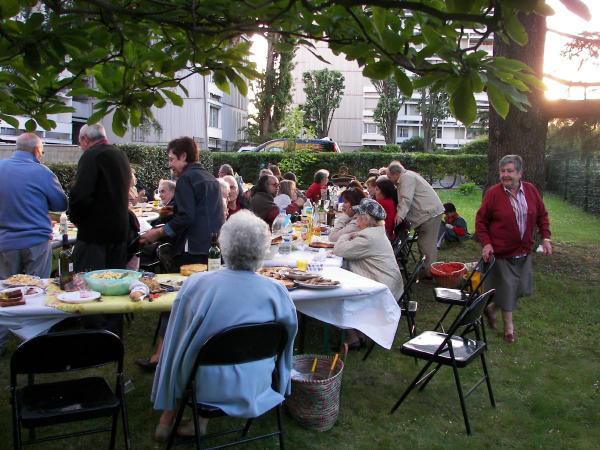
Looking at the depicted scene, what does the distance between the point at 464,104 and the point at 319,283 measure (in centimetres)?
277

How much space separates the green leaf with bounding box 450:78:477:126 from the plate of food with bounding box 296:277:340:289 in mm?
2653

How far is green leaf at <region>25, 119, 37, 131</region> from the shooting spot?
2.46 m

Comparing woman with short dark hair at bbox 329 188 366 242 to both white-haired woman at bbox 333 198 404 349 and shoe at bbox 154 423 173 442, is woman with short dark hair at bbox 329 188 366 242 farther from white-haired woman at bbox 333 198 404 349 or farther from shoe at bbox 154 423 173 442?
shoe at bbox 154 423 173 442

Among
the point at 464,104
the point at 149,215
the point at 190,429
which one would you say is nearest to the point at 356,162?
the point at 149,215

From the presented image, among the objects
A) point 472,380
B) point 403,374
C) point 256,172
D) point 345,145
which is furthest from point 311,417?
point 345,145

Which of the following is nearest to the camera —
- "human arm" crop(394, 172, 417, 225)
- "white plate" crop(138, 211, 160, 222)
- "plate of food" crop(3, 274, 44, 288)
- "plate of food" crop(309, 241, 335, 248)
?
"plate of food" crop(3, 274, 44, 288)

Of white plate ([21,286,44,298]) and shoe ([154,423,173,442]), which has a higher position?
white plate ([21,286,44,298])

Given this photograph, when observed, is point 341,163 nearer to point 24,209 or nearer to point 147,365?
point 24,209

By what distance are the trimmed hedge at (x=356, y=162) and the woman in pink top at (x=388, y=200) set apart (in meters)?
13.9

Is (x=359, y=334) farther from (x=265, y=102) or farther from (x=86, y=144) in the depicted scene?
(x=265, y=102)

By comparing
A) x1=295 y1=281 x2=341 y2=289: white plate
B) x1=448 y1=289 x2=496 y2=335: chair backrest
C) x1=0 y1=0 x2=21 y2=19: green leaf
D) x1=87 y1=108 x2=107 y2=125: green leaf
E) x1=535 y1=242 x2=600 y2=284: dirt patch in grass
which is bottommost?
x1=535 y1=242 x2=600 y2=284: dirt patch in grass

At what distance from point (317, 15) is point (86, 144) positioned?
3227mm

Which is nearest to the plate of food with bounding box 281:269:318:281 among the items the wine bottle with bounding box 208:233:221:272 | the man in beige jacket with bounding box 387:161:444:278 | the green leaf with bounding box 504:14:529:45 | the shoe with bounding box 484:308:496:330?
the wine bottle with bounding box 208:233:221:272

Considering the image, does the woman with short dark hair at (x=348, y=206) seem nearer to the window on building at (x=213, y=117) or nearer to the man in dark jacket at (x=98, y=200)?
the man in dark jacket at (x=98, y=200)
